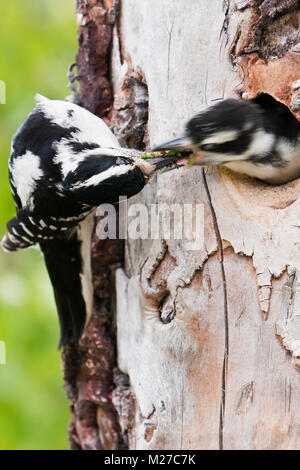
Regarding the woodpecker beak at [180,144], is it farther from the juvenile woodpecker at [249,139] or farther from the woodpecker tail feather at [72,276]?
the woodpecker tail feather at [72,276]

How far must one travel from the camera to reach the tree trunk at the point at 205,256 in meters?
1.64

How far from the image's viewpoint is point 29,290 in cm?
276

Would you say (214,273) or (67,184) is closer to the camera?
(214,273)

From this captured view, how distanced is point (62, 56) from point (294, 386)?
2014 millimetres

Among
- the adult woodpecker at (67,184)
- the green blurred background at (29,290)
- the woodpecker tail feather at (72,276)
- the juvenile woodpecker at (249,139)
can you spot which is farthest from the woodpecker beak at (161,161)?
the green blurred background at (29,290)

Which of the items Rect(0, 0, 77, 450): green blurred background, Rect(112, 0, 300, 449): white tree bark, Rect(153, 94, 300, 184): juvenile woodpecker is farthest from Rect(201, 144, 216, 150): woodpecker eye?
Rect(0, 0, 77, 450): green blurred background

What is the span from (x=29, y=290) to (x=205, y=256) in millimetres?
1162

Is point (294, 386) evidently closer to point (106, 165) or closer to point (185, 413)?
point (185, 413)

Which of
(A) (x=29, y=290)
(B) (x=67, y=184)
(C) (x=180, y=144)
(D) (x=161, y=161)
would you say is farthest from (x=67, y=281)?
(C) (x=180, y=144)

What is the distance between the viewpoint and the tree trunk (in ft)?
5.40

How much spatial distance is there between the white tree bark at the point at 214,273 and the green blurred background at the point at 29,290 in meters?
0.73

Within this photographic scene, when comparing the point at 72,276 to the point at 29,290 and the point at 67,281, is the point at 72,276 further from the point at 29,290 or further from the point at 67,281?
the point at 29,290

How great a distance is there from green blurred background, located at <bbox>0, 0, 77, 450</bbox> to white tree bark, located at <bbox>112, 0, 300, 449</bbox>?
729mm
